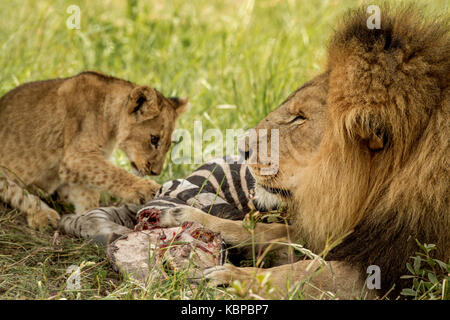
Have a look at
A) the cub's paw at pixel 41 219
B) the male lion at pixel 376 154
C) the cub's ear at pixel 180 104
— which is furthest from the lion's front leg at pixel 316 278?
the cub's ear at pixel 180 104

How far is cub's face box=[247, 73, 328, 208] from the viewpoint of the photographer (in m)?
2.35

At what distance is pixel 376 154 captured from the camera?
216cm

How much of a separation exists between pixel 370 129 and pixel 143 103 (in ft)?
5.87

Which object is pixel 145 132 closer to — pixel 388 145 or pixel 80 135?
pixel 80 135

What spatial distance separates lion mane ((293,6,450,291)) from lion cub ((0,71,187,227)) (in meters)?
1.40

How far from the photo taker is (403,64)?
2.09 metres

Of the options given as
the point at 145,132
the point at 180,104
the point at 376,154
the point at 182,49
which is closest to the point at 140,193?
the point at 145,132

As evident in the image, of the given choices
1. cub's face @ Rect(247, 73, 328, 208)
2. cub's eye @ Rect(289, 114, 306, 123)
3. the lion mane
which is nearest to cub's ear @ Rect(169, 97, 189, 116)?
cub's face @ Rect(247, 73, 328, 208)

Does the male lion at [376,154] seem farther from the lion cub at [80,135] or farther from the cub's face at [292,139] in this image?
the lion cub at [80,135]

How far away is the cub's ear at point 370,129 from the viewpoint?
6.69 ft

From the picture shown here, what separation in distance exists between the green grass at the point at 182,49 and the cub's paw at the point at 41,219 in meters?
0.05

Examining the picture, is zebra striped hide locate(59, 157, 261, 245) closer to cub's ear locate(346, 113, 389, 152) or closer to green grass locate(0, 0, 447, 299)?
green grass locate(0, 0, 447, 299)

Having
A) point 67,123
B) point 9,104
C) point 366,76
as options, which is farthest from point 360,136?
point 9,104
